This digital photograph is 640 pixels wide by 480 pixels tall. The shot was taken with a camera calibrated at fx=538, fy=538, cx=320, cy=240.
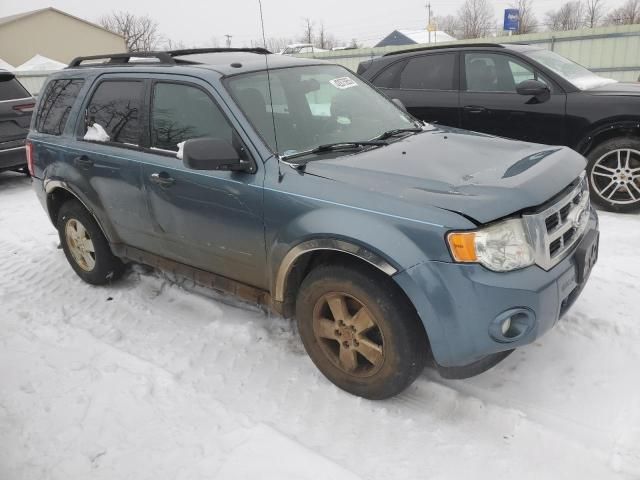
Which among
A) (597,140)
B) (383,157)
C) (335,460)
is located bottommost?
(335,460)

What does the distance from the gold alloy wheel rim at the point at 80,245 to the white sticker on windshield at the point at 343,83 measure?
2.37 meters

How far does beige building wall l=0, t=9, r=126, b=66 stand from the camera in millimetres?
37938

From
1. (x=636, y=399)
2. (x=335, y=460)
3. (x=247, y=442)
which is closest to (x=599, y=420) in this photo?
(x=636, y=399)

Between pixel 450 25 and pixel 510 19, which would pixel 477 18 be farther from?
pixel 510 19

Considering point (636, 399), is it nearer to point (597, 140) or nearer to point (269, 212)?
point (269, 212)

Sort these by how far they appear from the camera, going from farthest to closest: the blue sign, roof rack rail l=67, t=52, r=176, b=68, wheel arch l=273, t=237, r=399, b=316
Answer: the blue sign < roof rack rail l=67, t=52, r=176, b=68 < wheel arch l=273, t=237, r=399, b=316

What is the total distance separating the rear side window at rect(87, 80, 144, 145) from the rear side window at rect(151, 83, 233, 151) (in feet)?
0.64

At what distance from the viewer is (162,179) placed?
3.46m

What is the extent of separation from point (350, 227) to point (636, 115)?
164 inches

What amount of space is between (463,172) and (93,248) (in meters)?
3.15

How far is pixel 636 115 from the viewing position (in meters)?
5.31

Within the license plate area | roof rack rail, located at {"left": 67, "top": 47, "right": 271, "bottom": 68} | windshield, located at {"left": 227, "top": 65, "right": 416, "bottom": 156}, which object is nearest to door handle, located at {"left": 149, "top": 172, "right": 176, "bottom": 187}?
windshield, located at {"left": 227, "top": 65, "right": 416, "bottom": 156}

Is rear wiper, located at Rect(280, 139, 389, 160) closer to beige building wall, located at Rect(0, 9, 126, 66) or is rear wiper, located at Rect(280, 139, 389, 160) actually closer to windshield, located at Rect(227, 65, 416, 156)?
windshield, located at Rect(227, 65, 416, 156)

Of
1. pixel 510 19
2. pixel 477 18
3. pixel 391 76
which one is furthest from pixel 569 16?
pixel 391 76
